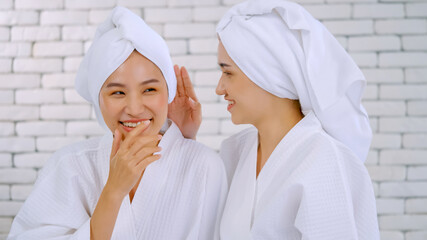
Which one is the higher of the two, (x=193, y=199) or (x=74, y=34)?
(x=74, y=34)

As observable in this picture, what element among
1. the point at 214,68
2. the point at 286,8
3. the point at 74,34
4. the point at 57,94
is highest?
the point at 286,8

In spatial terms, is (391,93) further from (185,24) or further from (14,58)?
(14,58)

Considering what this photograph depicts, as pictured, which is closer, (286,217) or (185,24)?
(286,217)

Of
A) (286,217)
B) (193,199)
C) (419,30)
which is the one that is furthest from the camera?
(419,30)

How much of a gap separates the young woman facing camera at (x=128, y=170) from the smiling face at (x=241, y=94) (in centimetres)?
19

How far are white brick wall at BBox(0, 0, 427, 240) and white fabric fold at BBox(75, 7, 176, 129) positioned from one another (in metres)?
0.99

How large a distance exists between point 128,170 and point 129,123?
0.21 m

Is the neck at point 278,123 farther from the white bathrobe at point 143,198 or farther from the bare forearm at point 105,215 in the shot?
the bare forearm at point 105,215

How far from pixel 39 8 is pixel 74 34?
26 cm

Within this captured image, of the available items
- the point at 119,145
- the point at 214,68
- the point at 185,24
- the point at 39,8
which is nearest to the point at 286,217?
the point at 119,145

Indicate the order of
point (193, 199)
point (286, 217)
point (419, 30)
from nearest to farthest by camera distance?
1. point (286, 217)
2. point (193, 199)
3. point (419, 30)

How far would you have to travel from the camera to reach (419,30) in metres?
2.46

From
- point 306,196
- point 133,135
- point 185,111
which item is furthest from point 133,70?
point 306,196

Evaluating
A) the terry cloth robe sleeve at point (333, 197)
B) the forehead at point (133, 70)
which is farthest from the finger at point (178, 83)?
the terry cloth robe sleeve at point (333, 197)
